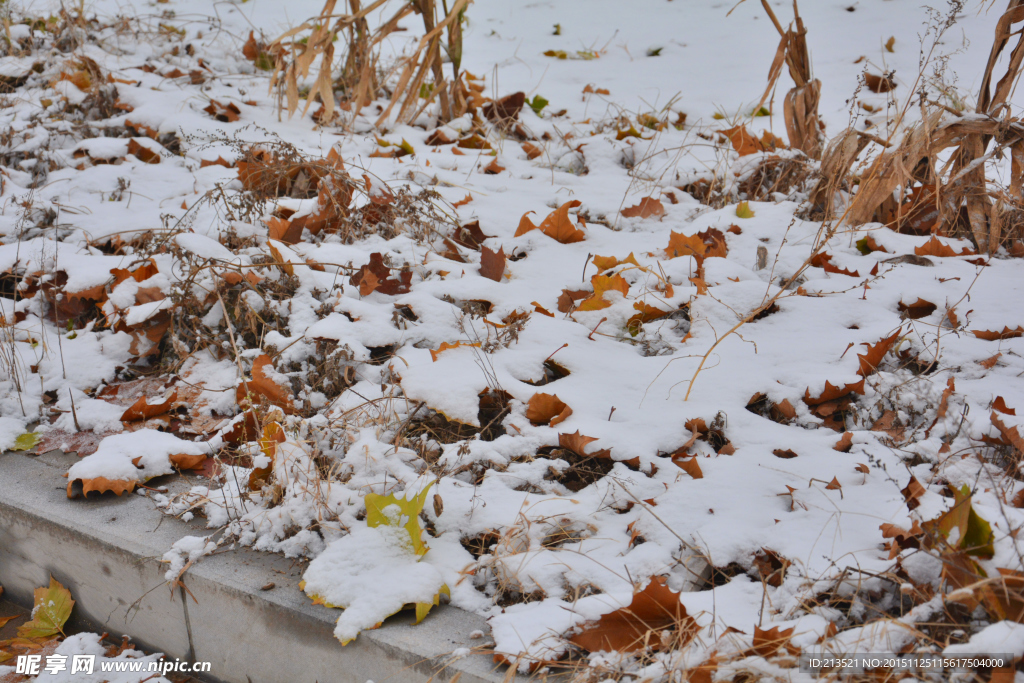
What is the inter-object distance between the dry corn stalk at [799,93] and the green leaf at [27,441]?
113 inches

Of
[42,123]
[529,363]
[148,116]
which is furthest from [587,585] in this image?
[42,123]

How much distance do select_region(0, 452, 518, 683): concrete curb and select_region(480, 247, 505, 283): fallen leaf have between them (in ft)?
3.68

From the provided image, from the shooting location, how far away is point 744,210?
2.35 meters

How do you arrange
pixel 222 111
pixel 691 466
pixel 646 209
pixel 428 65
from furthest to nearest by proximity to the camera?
pixel 222 111 < pixel 428 65 < pixel 646 209 < pixel 691 466

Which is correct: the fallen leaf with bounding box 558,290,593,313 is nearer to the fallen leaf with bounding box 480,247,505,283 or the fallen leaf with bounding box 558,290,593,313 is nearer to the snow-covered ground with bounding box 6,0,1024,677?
the snow-covered ground with bounding box 6,0,1024,677

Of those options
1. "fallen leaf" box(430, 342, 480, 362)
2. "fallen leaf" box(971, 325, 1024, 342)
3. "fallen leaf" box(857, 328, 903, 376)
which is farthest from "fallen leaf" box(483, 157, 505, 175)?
"fallen leaf" box(971, 325, 1024, 342)

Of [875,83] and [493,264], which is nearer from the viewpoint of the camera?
[493,264]

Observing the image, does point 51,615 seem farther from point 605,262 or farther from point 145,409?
point 605,262

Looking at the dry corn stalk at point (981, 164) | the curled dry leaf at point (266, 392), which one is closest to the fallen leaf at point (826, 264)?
the dry corn stalk at point (981, 164)

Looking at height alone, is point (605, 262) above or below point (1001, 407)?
above

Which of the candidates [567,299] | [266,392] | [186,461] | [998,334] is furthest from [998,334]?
[186,461]

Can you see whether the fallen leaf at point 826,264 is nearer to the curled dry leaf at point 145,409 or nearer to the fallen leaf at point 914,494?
the fallen leaf at point 914,494

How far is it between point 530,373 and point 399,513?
567 millimetres

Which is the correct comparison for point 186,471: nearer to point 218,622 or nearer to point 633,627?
point 218,622
